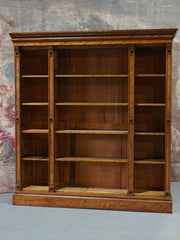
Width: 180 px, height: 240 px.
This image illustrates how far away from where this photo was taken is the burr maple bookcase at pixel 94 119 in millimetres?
3523

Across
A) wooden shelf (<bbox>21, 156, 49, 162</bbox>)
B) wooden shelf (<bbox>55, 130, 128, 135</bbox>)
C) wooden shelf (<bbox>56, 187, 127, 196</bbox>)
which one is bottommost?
wooden shelf (<bbox>56, 187, 127, 196</bbox>)

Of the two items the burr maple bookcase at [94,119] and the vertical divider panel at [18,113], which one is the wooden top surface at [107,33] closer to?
the burr maple bookcase at [94,119]

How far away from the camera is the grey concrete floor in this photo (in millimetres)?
2799

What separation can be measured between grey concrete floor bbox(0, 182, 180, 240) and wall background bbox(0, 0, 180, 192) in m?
1.21

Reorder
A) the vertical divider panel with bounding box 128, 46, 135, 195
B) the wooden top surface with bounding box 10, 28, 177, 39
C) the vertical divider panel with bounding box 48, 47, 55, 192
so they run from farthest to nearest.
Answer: the vertical divider panel with bounding box 48, 47, 55, 192 → the vertical divider panel with bounding box 128, 46, 135, 195 → the wooden top surface with bounding box 10, 28, 177, 39

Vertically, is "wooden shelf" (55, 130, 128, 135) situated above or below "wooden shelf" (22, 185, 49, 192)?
above

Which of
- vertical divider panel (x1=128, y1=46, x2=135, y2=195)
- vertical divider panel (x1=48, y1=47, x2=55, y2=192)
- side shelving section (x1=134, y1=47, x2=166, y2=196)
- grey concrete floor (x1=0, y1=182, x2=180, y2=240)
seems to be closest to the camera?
grey concrete floor (x1=0, y1=182, x2=180, y2=240)

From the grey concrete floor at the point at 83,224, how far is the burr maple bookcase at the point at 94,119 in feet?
0.58

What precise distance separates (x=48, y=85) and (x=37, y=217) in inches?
67.7

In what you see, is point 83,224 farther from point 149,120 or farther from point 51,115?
point 149,120

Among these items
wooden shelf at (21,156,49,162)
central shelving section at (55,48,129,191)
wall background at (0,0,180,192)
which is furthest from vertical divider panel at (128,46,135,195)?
wall background at (0,0,180,192)

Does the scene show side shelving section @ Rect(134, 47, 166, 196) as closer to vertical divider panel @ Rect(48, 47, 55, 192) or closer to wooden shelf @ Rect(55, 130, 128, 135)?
wooden shelf @ Rect(55, 130, 128, 135)

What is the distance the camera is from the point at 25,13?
4441mm

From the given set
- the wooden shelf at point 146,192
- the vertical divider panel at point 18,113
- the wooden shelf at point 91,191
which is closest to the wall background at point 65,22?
the vertical divider panel at point 18,113
